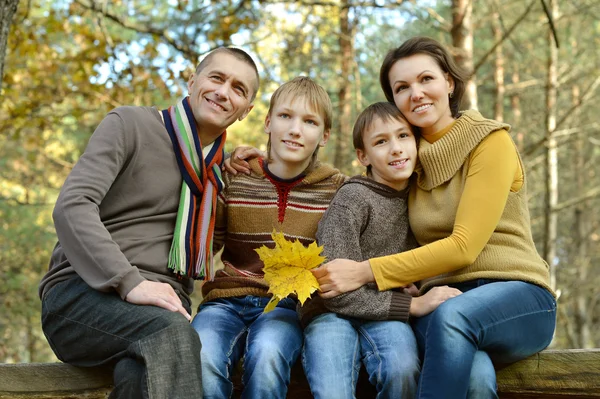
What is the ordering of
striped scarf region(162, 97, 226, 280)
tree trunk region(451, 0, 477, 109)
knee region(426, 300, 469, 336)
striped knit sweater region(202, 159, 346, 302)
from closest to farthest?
1. knee region(426, 300, 469, 336)
2. striped scarf region(162, 97, 226, 280)
3. striped knit sweater region(202, 159, 346, 302)
4. tree trunk region(451, 0, 477, 109)

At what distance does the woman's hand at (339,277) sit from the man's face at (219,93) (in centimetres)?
88

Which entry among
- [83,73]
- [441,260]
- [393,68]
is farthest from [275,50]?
[441,260]

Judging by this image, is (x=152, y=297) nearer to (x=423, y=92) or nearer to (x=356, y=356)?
(x=356, y=356)

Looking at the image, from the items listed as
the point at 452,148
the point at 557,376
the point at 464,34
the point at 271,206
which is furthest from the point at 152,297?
the point at 464,34

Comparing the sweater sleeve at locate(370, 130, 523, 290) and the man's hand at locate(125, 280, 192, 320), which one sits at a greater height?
the sweater sleeve at locate(370, 130, 523, 290)

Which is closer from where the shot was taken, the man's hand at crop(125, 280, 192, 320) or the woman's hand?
the man's hand at crop(125, 280, 192, 320)

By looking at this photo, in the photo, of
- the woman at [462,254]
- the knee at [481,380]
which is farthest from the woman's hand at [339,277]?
the knee at [481,380]

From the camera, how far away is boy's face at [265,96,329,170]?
3.00m

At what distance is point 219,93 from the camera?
3.00 meters

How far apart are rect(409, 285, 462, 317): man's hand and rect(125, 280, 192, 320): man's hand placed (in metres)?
0.92

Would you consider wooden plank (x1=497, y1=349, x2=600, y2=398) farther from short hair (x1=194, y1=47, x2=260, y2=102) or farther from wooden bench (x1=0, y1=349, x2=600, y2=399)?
short hair (x1=194, y1=47, x2=260, y2=102)

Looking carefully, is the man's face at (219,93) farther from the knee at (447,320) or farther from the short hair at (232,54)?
the knee at (447,320)

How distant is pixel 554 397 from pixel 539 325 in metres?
0.30

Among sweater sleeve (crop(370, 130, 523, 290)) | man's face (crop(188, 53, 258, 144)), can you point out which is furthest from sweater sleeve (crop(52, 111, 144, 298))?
sweater sleeve (crop(370, 130, 523, 290))
